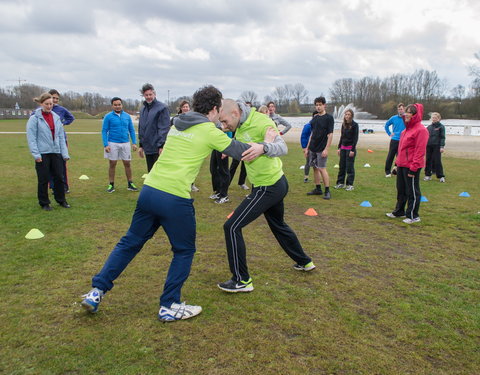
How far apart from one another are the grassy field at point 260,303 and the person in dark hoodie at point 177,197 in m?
0.33

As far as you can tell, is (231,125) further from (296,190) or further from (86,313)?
(296,190)

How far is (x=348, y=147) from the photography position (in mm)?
10086

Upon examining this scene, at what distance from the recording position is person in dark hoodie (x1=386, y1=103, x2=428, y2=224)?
6668mm

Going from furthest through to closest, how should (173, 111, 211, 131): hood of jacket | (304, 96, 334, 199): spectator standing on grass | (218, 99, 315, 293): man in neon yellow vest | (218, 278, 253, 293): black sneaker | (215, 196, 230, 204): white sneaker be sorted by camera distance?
(304, 96, 334, 199): spectator standing on grass
(215, 196, 230, 204): white sneaker
(218, 278, 253, 293): black sneaker
(218, 99, 315, 293): man in neon yellow vest
(173, 111, 211, 131): hood of jacket

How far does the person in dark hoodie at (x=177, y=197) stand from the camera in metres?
3.38

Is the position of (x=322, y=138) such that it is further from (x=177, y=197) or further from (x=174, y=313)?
(x=174, y=313)

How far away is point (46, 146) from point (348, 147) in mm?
7462

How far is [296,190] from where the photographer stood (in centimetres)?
1028

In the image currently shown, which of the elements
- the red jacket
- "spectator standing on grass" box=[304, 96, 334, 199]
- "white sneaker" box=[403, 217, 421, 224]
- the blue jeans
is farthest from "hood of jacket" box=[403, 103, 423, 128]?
the blue jeans

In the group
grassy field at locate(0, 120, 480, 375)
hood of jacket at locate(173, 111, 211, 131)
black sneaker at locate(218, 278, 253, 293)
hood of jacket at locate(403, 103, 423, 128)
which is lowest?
grassy field at locate(0, 120, 480, 375)

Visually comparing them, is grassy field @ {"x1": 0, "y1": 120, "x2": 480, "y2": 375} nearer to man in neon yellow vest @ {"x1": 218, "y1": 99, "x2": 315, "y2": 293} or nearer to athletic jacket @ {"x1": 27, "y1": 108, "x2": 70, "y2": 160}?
man in neon yellow vest @ {"x1": 218, "y1": 99, "x2": 315, "y2": 293}

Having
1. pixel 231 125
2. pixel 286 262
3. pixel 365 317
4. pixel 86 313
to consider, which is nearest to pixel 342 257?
pixel 286 262

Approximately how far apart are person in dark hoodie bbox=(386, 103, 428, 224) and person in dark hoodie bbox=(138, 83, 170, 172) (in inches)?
192

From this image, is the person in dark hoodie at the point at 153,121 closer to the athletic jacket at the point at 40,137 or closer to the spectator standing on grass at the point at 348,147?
the athletic jacket at the point at 40,137
